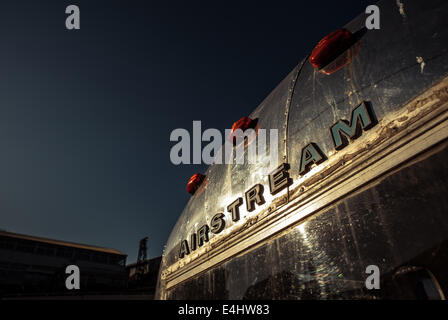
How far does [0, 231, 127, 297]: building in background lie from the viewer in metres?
31.3

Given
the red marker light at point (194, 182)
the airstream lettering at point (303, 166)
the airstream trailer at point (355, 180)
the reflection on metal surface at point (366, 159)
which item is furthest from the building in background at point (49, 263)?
the reflection on metal surface at point (366, 159)

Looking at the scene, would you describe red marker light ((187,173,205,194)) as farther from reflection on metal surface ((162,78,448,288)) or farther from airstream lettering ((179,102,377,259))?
reflection on metal surface ((162,78,448,288))

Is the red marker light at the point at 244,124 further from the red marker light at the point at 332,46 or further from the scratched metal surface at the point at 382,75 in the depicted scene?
the red marker light at the point at 332,46

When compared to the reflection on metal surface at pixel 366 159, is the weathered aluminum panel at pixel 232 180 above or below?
above

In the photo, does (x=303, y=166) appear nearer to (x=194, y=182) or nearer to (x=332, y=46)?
(x=332, y=46)

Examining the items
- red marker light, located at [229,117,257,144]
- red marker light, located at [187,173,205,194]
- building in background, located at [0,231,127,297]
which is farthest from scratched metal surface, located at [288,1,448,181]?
building in background, located at [0,231,127,297]

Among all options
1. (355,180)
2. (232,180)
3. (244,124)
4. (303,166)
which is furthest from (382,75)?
(232,180)

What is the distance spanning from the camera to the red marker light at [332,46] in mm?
2559

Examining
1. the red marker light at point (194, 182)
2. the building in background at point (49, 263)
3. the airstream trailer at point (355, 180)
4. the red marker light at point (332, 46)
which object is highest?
the building in background at point (49, 263)

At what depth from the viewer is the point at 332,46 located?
2.61 m

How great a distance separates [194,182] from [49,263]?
39.7m

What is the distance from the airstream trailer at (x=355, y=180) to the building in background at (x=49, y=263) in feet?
100

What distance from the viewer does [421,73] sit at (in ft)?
5.99

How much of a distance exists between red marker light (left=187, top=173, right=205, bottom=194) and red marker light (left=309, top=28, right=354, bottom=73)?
10.3ft
